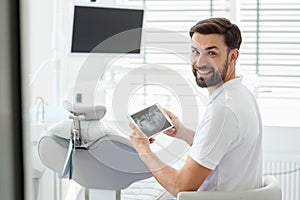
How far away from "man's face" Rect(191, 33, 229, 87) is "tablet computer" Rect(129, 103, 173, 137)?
0.56 ft

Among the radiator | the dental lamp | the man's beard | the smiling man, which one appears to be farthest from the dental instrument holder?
the radiator

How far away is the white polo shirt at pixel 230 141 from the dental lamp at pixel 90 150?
0.23m

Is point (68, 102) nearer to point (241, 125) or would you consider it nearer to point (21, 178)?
point (241, 125)

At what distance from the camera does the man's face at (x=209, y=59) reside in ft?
5.14

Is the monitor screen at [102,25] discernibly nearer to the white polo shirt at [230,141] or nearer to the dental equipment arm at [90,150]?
the dental equipment arm at [90,150]

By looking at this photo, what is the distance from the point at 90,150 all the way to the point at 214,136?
1.41ft

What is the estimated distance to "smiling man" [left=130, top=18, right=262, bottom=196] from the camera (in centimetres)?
150

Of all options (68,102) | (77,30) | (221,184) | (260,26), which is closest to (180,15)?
(260,26)

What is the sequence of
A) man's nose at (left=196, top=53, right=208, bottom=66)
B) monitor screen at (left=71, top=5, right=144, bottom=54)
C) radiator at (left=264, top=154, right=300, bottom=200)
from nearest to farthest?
man's nose at (left=196, top=53, right=208, bottom=66), monitor screen at (left=71, top=5, right=144, bottom=54), radiator at (left=264, top=154, right=300, bottom=200)

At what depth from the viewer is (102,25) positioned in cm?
196

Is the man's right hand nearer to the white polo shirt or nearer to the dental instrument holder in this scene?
the white polo shirt

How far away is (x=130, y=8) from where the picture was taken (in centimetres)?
200

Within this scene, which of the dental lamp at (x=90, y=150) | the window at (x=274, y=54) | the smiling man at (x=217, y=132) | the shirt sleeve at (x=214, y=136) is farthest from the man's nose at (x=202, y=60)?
the window at (x=274, y=54)

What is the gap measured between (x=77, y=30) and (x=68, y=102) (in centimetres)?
35
